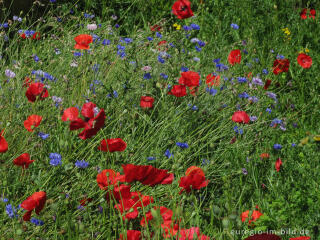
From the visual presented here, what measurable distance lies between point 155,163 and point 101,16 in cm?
277

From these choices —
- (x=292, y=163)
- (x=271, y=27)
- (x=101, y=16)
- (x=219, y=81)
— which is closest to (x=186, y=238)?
(x=292, y=163)

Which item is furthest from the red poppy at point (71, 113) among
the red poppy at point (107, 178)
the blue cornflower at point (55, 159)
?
the red poppy at point (107, 178)

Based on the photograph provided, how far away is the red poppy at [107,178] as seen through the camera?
4.50ft

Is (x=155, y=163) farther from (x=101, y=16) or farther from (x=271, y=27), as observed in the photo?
(x=101, y=16)

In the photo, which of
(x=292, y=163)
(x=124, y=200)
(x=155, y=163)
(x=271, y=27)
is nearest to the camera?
(x=124, y=200)

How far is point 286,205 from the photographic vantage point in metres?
1.83

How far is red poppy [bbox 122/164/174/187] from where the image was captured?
1.31 meters

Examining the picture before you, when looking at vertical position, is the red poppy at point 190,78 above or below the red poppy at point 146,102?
above

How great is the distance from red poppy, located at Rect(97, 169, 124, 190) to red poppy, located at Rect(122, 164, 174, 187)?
2.2 inches

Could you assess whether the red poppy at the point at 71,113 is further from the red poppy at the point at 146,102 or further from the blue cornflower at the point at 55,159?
the red poppy at the point at 146,102

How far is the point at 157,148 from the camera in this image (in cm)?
214

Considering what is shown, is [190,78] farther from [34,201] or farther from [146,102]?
[34,201]

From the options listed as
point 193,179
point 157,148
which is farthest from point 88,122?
point 157,148

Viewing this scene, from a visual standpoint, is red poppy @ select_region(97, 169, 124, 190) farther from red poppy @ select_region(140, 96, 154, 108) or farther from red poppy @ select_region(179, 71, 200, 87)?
red poppy @ select_region(179, 71, 200, 87)
